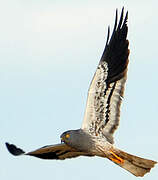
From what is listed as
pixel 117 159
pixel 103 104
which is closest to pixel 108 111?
pixel 103 104

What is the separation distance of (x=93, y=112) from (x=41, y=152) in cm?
235

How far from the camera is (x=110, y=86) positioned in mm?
13281

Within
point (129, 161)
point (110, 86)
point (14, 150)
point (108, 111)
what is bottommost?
point (129, 161)

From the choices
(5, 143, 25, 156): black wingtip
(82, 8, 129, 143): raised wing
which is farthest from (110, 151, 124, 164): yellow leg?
(5, 143, 25, 156): black wingtip

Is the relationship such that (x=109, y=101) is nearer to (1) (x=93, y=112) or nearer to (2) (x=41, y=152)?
(1) (x=93, y=112)

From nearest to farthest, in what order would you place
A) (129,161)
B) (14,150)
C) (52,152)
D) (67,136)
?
(67,136)
(129,161)
(14,150)
(52,152)

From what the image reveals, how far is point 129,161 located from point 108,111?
1.34 m

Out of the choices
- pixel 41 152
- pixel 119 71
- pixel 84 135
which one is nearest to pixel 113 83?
pixel 119 71

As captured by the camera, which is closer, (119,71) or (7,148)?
(119,71)

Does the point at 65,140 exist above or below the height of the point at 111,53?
below

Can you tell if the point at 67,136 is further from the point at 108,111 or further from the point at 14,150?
the point at 14,150

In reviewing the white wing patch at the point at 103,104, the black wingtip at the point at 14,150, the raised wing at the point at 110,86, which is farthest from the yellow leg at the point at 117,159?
the black wingtip at the point at 14,150

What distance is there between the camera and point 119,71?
44.0ft

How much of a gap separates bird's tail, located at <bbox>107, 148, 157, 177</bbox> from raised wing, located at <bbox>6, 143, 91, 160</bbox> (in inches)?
44.2
